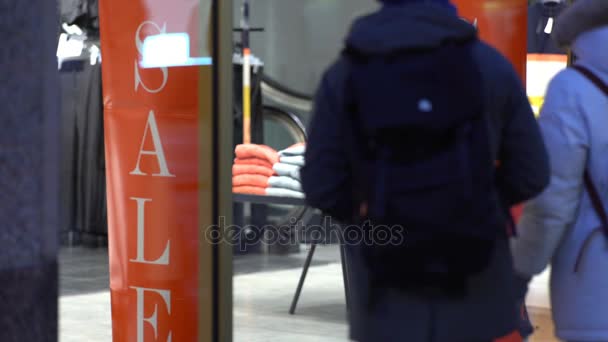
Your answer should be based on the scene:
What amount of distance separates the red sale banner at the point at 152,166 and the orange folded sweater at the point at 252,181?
6.29 ft

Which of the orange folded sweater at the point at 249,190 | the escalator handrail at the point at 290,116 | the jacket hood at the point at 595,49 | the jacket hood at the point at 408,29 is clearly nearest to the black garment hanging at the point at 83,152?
the escalator handrail at the point at 290,116

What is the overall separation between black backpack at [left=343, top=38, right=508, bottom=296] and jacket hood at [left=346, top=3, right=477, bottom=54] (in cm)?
2

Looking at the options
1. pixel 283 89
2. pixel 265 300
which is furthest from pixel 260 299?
pixel 283 89

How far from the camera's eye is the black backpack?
1.77 metres

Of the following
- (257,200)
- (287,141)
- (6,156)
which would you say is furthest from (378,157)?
(287,141)

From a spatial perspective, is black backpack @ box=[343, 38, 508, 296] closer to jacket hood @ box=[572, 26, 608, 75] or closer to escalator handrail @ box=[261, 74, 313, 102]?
jacket hood @ box=[572, 26, 608, 75]

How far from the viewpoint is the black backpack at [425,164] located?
5.80 feet

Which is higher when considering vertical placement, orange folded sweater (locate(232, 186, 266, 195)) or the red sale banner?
the red sale banner

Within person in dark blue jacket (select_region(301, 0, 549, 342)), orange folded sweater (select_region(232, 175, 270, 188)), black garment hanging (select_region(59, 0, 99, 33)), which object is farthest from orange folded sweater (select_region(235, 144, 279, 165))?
person in dark blue jacket (select_region(301, 0, 549, 342))

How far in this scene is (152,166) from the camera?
3.06 metres

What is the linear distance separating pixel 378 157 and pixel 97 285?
4.65 metres

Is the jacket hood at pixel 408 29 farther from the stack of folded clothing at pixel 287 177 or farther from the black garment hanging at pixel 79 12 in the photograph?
the black garment hanging at pixel 79 12

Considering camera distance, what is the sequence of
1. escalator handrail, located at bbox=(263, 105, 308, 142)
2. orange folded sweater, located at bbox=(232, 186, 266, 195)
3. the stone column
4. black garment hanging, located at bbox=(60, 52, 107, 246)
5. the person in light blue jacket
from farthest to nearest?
1. escalator handrail, located at bbox=(263, 105, 308, 142)
2. black garment hanging, located at bbox=(60, 52, 107, 246)
3. orange folded sweater, located at bbox=(232, 186, 266, 195)
4. the person in light blue jacket
5. the stone column

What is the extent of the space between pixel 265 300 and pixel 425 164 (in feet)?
13.1
